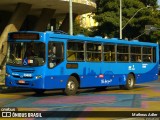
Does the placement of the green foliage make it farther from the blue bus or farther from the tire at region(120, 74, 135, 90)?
the blue bus

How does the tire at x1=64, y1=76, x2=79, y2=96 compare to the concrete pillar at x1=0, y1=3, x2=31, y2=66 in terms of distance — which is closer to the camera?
the tire at x1=64, y1=76, x2=79, y2=96

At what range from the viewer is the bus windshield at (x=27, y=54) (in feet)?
62.3

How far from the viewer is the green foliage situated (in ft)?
193

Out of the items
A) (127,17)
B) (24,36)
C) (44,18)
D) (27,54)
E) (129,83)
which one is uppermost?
(127,17)

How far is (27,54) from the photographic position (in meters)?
19.1

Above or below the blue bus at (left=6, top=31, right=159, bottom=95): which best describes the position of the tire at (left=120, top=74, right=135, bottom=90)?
below

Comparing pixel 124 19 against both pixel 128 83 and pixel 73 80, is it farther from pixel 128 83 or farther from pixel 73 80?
pixel 73 80

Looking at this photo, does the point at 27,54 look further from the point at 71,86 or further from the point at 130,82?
the point at 130,82

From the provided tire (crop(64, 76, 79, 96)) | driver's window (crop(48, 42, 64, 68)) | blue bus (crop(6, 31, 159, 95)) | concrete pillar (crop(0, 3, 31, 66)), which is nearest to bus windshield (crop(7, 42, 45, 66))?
blue bus (crop(6, 31, 159, 95))

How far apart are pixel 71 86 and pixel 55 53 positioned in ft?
6.25

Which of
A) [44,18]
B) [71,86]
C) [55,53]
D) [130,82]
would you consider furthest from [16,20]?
[55,53]

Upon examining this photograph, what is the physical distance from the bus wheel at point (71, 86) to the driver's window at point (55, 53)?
4.06 ft

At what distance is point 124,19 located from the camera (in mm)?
60125

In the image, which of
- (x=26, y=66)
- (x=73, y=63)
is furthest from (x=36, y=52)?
(x=73, y=63)
